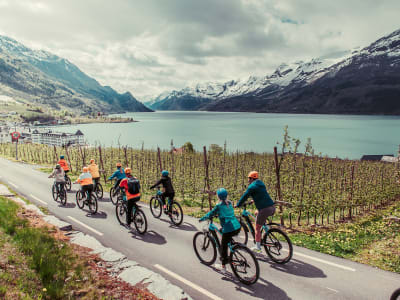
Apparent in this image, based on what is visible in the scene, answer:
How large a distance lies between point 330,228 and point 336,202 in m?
2.67

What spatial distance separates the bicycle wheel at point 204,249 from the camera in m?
8.04

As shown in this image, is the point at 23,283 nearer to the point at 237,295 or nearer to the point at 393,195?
the point at 237,295

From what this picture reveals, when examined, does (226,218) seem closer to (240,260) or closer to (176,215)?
(240,260)

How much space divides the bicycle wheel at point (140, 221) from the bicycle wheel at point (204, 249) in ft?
10.1

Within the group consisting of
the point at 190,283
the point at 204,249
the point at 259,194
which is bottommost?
the point at 190,283

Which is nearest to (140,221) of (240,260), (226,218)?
(226,218)

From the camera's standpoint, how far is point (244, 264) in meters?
6.89

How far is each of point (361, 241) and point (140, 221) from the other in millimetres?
9044

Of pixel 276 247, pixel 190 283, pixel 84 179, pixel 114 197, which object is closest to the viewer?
pixel 190 283

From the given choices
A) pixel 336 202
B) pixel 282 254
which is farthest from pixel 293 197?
pixel 282 254

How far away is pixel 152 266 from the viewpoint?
8.05 metres

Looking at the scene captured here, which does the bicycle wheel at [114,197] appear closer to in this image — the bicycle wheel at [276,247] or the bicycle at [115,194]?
the bicycle at [115,194]

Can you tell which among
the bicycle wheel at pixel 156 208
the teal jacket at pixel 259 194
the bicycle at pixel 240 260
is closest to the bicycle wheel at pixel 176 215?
the bicycle wheel at pixel 156 208

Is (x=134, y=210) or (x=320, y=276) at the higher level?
(x=134, y=210)
